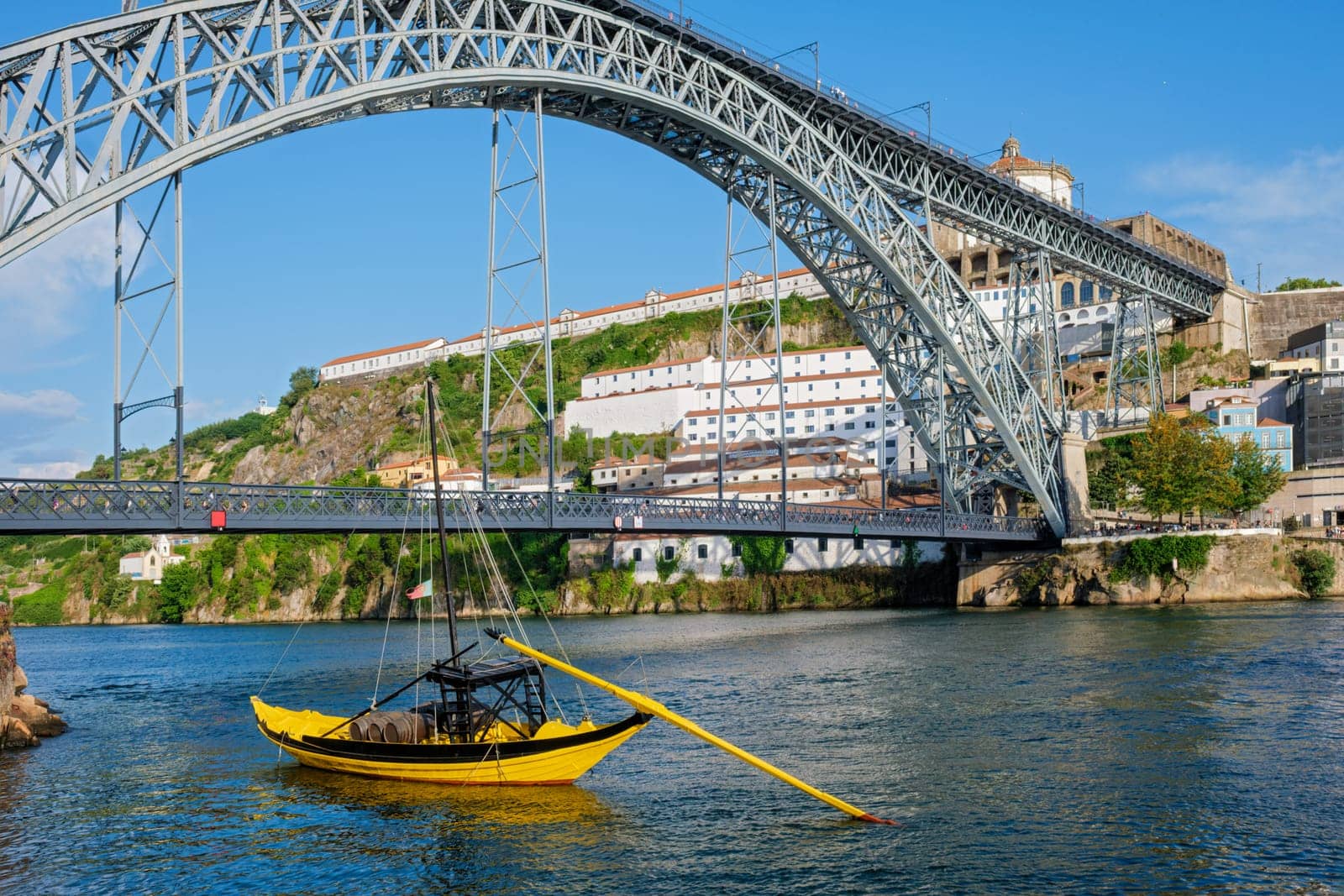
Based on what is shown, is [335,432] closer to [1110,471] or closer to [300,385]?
[300,385]

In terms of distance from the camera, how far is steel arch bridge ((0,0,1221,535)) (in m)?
26.9

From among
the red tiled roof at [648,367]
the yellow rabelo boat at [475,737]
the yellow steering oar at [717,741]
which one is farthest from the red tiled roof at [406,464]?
the yellow steering oar at [717,741]

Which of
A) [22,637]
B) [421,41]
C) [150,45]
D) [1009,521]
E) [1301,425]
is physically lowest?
[22,637]

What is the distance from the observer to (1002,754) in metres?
22.6

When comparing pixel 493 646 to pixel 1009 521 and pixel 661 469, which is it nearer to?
pixel 1009 521

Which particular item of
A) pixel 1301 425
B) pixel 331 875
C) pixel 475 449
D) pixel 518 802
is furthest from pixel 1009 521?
pixel 475 449

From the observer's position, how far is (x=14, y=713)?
93.0ft

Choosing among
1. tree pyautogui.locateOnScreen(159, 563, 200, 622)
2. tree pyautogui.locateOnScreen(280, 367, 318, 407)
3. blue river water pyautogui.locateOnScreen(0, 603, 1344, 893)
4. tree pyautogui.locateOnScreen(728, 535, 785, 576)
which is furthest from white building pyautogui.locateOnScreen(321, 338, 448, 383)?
blue river water pyautogui.locateOnScreen(0, 603, 1344, 893)

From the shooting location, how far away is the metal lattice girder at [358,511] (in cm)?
2780

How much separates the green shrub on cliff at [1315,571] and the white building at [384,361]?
10765cm

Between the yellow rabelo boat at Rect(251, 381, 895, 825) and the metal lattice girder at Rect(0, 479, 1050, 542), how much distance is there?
848cm

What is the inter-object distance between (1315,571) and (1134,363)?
87.1 feet

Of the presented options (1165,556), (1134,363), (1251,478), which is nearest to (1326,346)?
(1134,363)

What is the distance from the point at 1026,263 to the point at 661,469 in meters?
32.7
